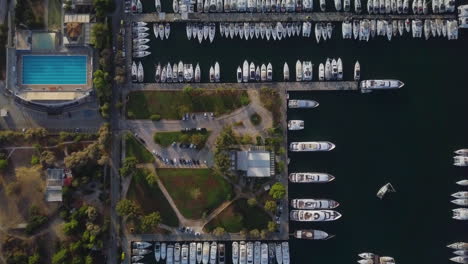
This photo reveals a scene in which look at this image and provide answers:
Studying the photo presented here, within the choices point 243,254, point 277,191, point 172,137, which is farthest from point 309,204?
point 172,137

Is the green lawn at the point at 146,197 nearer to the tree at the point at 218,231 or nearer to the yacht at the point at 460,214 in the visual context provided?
the tree at the point at 218,231

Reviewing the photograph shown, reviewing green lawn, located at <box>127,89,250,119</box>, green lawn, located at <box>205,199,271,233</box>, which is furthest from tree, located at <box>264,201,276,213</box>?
green lawn, located at <box>127,89,250,119</box>

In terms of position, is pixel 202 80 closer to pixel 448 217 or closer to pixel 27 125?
pixel 27 125

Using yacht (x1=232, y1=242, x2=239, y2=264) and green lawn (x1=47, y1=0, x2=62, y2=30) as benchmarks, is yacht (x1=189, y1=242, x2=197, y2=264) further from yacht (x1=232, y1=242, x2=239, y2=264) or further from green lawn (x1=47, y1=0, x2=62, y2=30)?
green lawn (x1=47, y1=0, x2=62, y2=30)

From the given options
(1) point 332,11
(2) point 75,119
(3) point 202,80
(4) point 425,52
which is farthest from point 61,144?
(4) point 425,52

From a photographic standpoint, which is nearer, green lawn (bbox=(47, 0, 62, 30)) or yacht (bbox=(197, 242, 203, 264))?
yacht (bbox=(197, 242, 203, 264))

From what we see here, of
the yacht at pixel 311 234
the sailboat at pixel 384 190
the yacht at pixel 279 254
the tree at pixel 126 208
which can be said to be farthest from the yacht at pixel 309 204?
the tree at pixel 126 208

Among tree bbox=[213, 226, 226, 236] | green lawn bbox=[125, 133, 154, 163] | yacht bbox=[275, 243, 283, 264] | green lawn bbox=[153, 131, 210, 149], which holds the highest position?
green lawn bbox=[153, 131, 210, 149]
